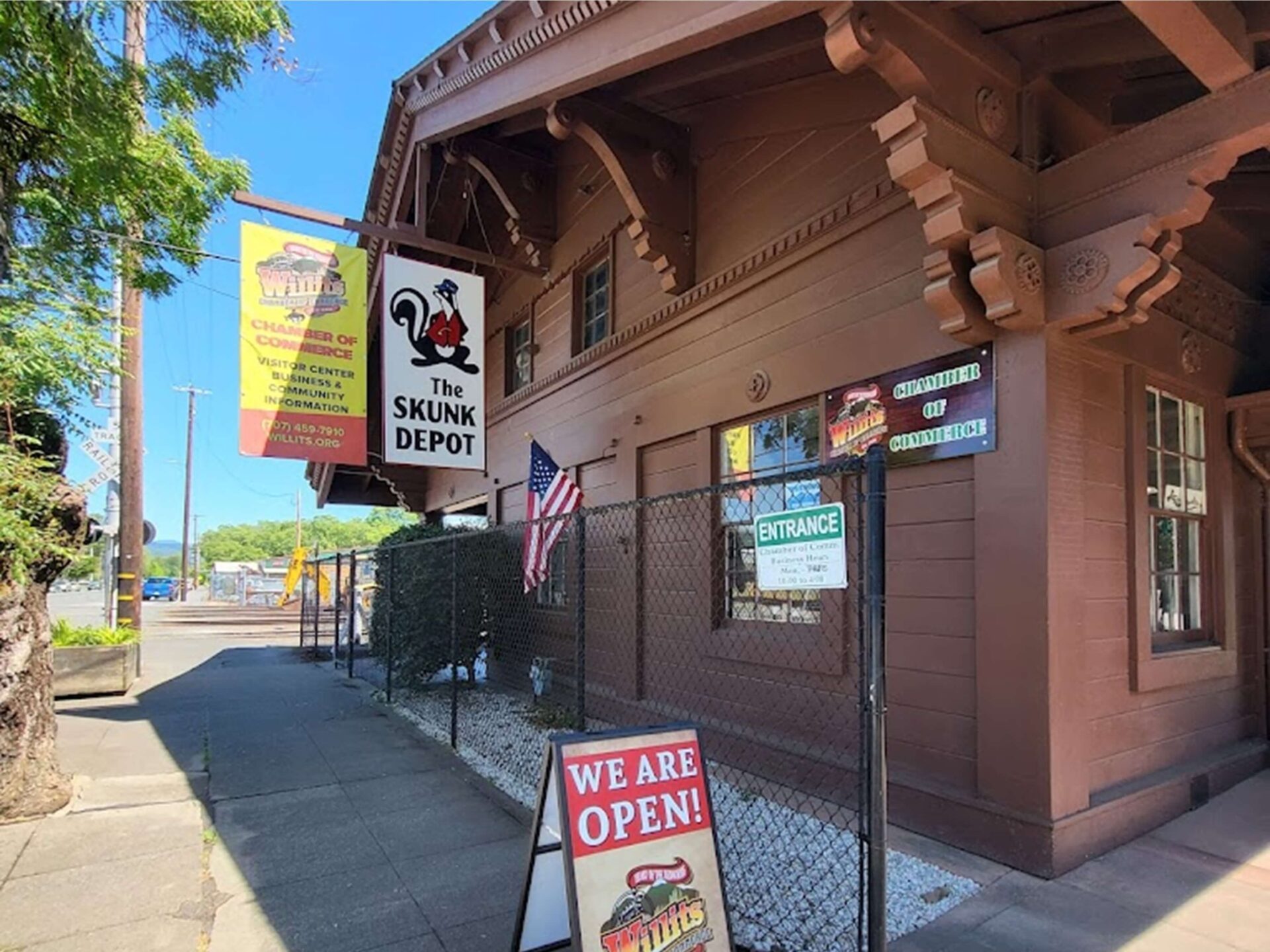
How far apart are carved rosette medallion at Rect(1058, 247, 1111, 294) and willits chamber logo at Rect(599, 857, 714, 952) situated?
127 inches

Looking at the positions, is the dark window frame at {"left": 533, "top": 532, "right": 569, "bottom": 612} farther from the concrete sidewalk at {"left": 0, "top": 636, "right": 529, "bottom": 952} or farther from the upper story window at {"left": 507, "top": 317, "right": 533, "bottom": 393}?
the upper story window at {"left": 507, "top": 317, "right": 533, "bottom": 393}

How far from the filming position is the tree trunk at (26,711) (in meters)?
4.54

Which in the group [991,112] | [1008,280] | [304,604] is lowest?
[304,604]

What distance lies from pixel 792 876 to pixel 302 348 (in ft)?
17.8

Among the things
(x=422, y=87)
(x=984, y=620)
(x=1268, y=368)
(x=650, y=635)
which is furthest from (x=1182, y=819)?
(x=422, y=87)

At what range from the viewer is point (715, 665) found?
5773 mm

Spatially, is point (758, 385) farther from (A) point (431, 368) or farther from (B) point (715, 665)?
(A) point (431, 368)

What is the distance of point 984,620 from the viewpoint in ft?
12.8

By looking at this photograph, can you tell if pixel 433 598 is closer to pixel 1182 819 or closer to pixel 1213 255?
pixel 1182 819

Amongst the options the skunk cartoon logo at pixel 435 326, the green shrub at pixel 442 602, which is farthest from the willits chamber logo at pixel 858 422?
the green shrub at pixel 442 602

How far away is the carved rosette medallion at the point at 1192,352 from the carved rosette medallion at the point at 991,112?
191cm

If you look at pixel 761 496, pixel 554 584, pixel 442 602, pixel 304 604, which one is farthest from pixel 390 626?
pixel 304 604

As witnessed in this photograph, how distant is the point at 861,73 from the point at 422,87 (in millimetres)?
3791

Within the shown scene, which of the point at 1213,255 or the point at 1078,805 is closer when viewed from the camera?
the point at 1078,805
